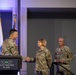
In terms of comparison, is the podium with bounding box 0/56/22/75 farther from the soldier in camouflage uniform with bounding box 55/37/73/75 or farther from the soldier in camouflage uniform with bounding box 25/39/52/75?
the soldier in camouflage uniform with bounding box 55/37/73/75

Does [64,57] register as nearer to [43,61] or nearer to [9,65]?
[43,61]

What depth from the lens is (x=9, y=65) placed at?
3088 millimetres

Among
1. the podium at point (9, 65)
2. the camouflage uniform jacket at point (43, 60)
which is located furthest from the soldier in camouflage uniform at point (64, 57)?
the podium at point (9, 65)

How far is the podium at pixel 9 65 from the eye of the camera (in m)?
3.08

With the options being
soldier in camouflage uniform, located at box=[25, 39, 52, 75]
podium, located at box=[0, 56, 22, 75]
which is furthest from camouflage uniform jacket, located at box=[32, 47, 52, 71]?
podium, located at box=[0, 56, 22, 75]

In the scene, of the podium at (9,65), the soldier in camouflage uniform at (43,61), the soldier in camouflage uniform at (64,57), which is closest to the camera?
the podium at (9,65)

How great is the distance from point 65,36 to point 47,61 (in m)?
2.82

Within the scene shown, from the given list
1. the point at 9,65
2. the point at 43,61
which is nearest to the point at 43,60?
the point at 43,61

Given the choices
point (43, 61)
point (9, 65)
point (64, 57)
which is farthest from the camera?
point (64, 57)

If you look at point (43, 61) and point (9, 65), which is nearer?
point (9, 65)

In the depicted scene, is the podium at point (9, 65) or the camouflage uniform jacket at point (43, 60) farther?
the camouflage uniform jacket at point (43, 60)

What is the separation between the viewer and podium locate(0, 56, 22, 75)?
308 centimetres

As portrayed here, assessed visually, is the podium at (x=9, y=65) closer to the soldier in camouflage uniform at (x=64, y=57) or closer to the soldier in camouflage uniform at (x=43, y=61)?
the soldier in camouflage uniform at (x=43, y=61)

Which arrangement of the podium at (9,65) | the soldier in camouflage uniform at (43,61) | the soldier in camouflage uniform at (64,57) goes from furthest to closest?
the soldier in camouflage uniform at (64,57), the soldier in camouflage uniform at (43,61), the podium at (9,65)
